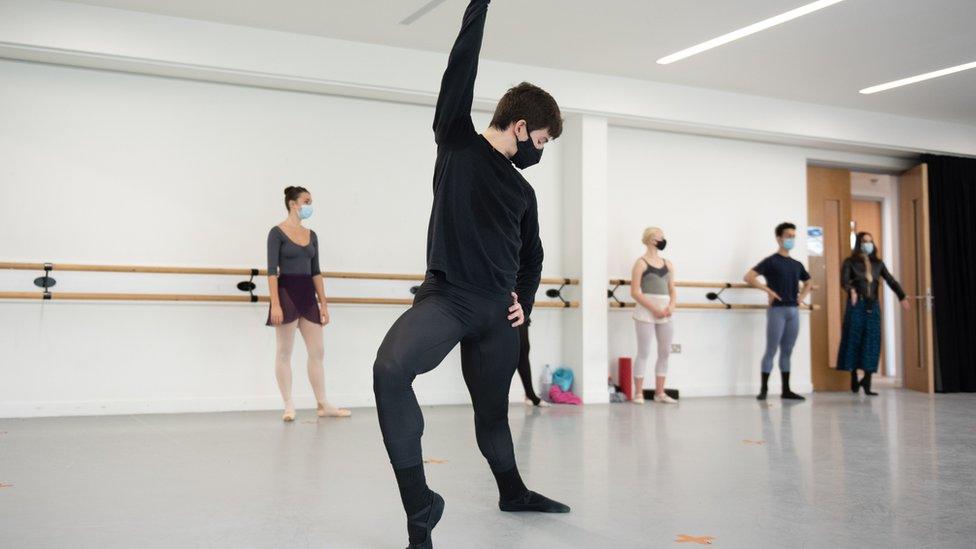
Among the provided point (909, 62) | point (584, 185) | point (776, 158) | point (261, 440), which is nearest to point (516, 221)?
point (261, 440)

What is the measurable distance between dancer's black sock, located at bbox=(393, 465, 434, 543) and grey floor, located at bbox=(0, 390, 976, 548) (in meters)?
0.22

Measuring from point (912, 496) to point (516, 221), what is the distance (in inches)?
79.4

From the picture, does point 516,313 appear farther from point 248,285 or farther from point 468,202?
point 248,285

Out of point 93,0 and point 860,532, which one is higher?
point 93,0

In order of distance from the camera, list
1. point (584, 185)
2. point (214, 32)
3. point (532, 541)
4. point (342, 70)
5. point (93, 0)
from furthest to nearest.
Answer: point (584, 185), point (342, 70), point (214, 32), point (93, 0), point (532, 541)

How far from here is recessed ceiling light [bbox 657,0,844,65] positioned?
18.5ft

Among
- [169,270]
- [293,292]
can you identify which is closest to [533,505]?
[293,292]

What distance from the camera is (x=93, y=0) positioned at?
224 inches

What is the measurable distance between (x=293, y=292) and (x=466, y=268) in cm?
352

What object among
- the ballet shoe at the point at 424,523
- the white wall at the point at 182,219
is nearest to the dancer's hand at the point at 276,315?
the white wall at the point at 182,219

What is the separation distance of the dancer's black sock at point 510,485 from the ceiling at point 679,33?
375 centimetres

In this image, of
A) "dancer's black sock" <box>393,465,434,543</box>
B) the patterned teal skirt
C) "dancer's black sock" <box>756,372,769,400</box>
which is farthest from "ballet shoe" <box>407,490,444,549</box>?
the patterned teal skirt

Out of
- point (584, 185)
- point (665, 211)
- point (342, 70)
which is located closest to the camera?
point (342, 70)

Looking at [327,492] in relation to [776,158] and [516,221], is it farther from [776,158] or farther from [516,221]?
[776,158]
